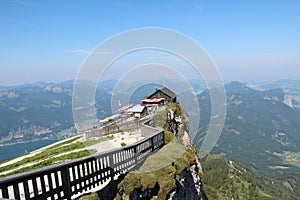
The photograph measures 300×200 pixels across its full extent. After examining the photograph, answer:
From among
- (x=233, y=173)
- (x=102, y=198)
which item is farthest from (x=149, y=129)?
(x=233, y=173)

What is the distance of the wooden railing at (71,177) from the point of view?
7.43 m

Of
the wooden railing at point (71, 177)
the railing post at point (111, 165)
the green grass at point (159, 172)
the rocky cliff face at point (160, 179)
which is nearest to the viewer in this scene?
the wooden railing at point (71, 177)

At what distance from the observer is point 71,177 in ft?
30.9

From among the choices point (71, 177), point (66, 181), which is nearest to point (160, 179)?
point (71, 177)

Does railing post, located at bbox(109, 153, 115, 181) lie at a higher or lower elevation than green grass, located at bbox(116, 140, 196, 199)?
higher

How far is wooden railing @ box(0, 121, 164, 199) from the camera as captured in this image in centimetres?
743

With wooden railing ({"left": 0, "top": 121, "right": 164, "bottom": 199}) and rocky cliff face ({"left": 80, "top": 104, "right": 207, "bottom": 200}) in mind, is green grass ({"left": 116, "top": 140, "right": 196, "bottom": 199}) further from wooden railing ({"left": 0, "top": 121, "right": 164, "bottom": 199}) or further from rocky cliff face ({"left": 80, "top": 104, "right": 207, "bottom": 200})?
wooden railing ({"left": 0, "top": 121, "right": 164, "bottom": 199})

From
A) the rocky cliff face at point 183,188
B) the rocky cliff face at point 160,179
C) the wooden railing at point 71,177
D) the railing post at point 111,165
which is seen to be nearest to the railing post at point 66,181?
the wooden railing at point 71,177

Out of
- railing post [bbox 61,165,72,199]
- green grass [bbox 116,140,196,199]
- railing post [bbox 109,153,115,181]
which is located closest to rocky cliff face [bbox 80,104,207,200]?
green grass [bbox 116,140,196,199]

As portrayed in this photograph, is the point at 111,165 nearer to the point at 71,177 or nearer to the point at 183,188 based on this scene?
the point at 71,177

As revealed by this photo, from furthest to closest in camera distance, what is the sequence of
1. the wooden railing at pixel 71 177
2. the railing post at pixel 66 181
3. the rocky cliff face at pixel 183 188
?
the rocky cliff face at pixel 183 188, the railing post at pixel 66 181, the wooden railing at pixel 71 177

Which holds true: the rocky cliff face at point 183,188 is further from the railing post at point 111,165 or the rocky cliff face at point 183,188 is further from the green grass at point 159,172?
the railing post at point 111,165

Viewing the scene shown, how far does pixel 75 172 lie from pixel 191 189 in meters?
12.8

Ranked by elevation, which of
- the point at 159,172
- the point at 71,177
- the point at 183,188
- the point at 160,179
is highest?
the point at 71,177
